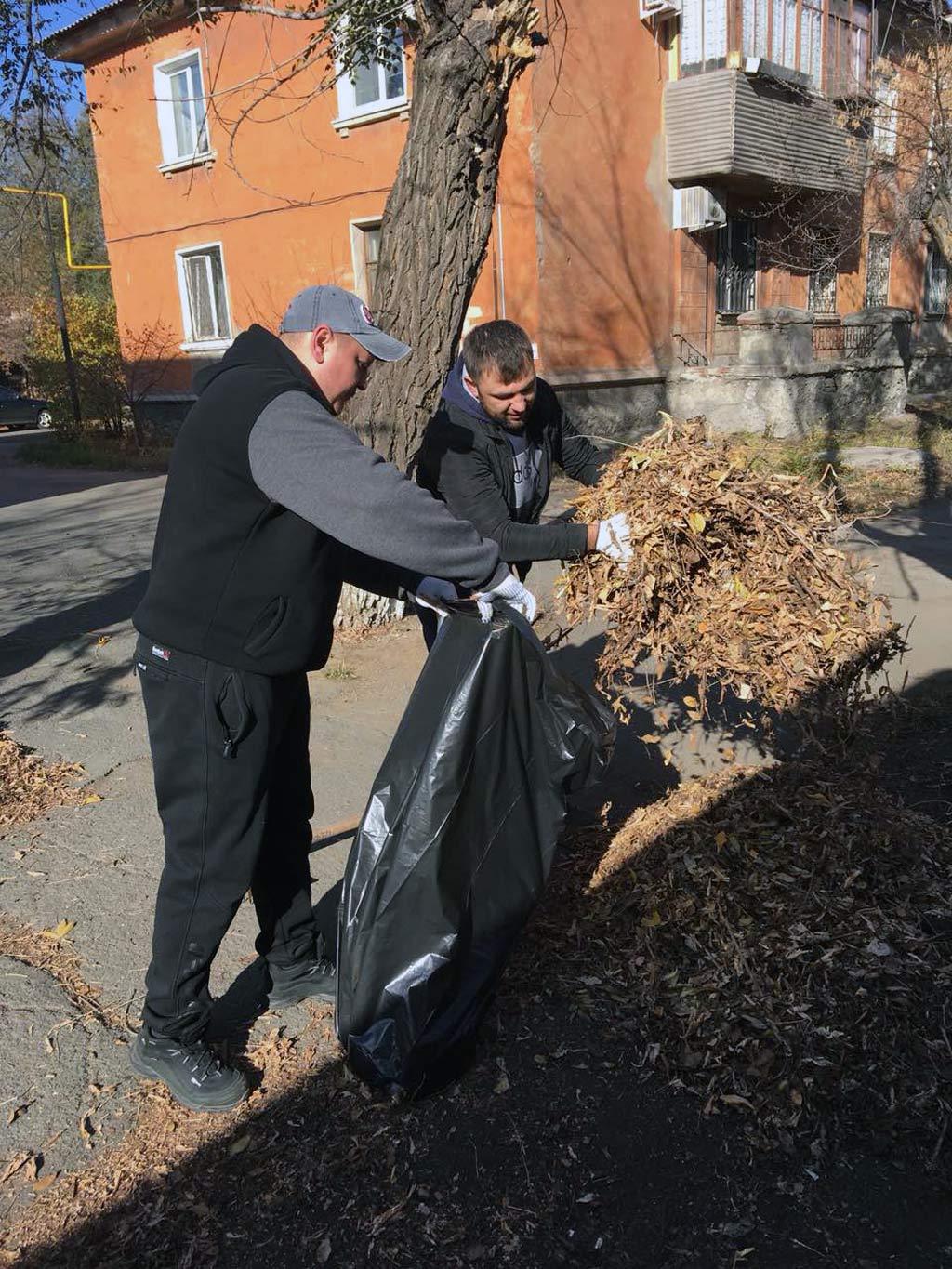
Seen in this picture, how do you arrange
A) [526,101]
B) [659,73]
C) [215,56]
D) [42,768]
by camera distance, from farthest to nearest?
[215,56] → [659,73] → [526,101] → [42,768]

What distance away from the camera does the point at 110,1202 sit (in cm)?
215

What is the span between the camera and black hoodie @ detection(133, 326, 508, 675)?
6.77ft

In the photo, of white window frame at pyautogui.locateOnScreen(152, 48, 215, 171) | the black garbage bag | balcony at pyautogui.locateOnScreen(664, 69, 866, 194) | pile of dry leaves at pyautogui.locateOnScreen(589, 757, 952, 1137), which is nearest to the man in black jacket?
the black garbage bag

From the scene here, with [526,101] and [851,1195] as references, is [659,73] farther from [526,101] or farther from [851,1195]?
[851,1195]

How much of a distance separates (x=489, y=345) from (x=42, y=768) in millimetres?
2796

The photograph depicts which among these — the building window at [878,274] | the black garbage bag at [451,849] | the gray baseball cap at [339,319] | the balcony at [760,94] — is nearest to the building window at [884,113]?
the balcony at [760,94]

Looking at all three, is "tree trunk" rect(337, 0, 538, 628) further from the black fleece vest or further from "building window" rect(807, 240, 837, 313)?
"building window" rect(807, 240, 837, 313)

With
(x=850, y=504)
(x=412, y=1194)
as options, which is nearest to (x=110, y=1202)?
(x=412, y=1194)

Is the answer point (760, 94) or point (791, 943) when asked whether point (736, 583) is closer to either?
point (791, 943)

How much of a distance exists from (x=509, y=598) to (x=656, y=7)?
14046 mm

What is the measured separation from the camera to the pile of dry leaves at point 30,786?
405 cm

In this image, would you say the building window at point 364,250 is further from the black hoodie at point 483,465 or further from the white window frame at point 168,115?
the black hoodie at point 483,465

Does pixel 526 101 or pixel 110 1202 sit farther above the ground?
pixel 526 101

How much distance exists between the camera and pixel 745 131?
1441 centimetres
